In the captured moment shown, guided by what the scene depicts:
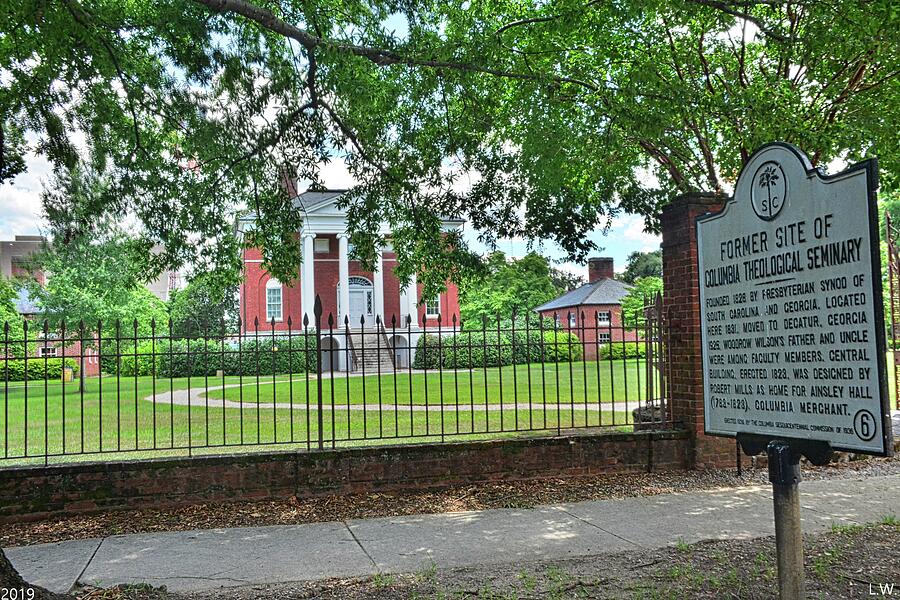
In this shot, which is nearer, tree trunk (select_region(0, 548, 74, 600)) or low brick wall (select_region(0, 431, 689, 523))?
tree trunk (select_region(0, 548, 74, 600))

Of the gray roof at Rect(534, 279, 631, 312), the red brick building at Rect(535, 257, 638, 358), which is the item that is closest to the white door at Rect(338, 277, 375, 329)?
the red brick building at Rect(535, 257, 638, 358)

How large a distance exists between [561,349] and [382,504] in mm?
22604

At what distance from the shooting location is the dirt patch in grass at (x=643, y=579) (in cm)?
435

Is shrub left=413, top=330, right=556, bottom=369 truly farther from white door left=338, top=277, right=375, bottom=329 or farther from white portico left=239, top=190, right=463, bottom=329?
white door left=338, top=277, right=375, bottom=329

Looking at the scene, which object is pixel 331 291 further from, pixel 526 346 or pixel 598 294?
pixel 526 346

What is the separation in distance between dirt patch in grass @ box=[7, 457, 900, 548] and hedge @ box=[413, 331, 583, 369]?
1.35 meters

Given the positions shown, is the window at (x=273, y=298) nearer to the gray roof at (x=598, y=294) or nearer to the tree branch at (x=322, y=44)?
the gray roof at (x=598, y=294)

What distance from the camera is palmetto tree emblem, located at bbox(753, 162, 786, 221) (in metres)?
3.56

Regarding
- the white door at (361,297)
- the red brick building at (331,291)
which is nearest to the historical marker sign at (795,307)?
the red brick building at (331,291)

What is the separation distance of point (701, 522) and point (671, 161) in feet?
25.4

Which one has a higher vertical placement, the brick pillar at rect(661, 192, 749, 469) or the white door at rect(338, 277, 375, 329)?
the white door at rect(338, 277, 375, 329)

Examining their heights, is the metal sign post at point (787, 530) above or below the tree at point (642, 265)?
below

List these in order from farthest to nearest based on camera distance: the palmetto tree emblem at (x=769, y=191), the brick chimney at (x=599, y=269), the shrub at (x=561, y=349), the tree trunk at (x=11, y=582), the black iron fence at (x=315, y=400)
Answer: the brick chimney at (x=599, y=269), the shrub at (x=561, y=349), the black iron fence at (x=315, y=400), the tree trunk at (x=11, y=582), the palmetto tree emblem at (x=769, y=191)

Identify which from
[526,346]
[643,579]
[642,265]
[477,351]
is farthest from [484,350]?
[642,265]
